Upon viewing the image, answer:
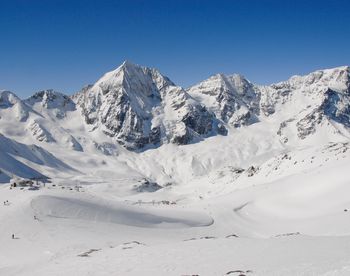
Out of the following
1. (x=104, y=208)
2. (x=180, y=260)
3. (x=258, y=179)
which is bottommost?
(x=180, y=260)

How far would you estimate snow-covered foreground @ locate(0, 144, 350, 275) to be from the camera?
89.7 ft

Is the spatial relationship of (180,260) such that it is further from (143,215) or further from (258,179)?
(258,179)

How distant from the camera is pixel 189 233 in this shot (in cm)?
6109

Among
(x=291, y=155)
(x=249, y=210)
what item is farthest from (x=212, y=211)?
(x=291, y=155)

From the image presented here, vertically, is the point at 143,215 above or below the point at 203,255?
above

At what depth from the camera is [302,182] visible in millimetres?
78562

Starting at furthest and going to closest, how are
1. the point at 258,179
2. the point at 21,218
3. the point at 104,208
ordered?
the point at 258,179
the point at 104,208
the point at 21,218

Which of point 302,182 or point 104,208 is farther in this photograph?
point 302,182

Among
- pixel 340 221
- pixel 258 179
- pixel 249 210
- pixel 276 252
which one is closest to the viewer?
pixel 276 252

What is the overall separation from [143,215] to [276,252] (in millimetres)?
40125

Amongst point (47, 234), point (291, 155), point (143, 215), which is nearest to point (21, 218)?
point (47, 234)

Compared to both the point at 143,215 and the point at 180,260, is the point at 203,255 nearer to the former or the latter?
the point at 180,260

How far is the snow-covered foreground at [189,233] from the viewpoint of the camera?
27.3 meters

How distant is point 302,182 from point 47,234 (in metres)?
47.0
